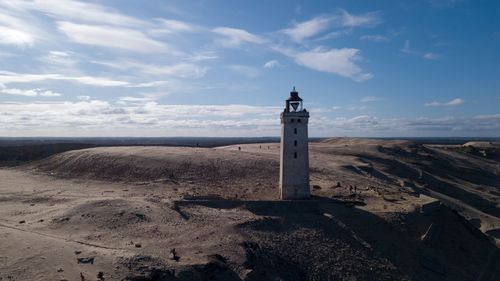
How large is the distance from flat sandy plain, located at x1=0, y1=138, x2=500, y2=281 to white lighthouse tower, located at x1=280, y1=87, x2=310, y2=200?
3.82ft

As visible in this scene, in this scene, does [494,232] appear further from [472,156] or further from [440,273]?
[472,156]

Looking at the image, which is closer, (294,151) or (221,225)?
(221,225)

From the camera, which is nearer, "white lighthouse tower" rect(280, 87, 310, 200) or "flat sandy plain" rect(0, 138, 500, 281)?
"flat sandy plain" rect(0, 138, 500, 281)

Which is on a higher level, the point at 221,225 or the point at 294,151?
the point at 294,151

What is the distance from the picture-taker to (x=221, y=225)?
23578mm

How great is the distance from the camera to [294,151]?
28.0m

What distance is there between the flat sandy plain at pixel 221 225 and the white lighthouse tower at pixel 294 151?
1.16m

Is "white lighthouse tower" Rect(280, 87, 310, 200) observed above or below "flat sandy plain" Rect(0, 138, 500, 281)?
above

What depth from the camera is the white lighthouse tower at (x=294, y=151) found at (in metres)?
27.8

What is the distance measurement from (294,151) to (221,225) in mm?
7293

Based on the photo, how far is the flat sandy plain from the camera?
19.1 m

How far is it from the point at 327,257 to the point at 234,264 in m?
5.46

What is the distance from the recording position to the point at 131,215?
2362 cm

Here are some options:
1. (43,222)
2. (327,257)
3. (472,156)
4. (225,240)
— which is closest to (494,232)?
(327,257)
